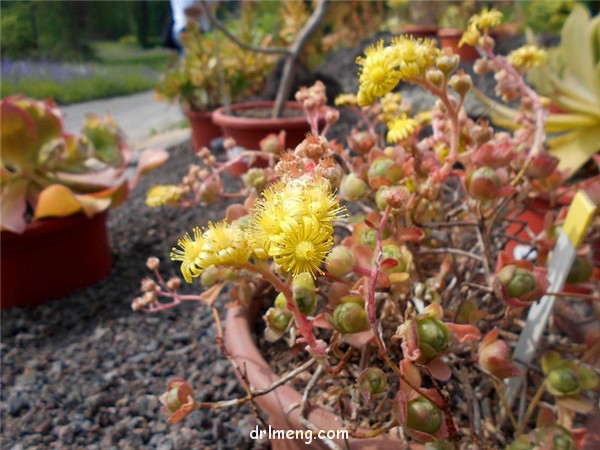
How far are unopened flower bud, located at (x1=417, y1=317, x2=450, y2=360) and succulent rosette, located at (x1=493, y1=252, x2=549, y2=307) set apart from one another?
12 cm

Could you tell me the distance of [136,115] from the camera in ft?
16.3

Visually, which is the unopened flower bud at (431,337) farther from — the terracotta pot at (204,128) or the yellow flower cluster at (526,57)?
the terracotta pot at (204,128)

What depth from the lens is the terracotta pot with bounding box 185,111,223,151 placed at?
275cm

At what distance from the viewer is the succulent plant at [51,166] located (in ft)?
3.88

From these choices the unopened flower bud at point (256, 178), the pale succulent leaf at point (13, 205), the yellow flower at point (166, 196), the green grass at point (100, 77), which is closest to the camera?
the unopened flower bud at point (256, 178)

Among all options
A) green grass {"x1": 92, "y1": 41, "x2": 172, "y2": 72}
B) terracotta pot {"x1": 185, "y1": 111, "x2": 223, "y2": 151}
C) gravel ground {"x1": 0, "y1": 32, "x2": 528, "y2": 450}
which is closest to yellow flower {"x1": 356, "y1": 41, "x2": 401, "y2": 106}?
gravel ground {"x1": 0, "y1": 32, "x2": 528, "y2": 450}

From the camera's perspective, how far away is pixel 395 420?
0.52 m

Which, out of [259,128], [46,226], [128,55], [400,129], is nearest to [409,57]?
[400,129]

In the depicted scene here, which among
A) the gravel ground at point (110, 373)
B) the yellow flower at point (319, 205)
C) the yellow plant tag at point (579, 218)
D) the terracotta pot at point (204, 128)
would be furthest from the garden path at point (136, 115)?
the yellow flower at point (319, 205)

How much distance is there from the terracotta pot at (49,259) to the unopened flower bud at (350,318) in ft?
3.06

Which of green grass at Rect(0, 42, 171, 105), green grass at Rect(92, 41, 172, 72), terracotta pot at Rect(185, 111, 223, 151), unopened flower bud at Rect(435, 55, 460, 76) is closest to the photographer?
unopened flower bud at Rect(435, 55, 460, 76)

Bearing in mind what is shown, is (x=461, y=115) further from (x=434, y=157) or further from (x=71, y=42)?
(x=71, y=42)

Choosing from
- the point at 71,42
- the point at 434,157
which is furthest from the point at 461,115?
the point at 71,42

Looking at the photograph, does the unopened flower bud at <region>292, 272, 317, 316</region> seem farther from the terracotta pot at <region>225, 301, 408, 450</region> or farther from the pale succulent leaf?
the pale succulent leaf
